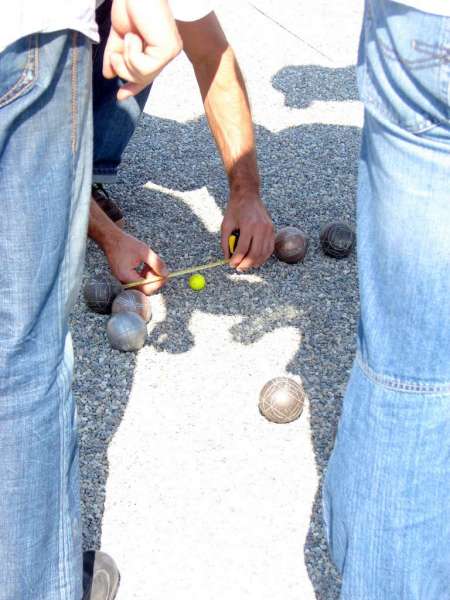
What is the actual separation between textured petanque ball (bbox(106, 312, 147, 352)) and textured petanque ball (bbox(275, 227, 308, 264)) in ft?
2.28

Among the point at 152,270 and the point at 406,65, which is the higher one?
the point at 406,65

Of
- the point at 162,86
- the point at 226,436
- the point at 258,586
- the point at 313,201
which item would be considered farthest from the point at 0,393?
the point at 162,86

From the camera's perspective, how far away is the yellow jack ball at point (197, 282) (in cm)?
324

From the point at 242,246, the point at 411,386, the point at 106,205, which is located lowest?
→ the point at 106,205

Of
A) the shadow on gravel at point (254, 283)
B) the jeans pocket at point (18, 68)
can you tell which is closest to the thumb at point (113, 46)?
the jeans pocket at point (18, 68)

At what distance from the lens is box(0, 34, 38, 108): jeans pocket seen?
4.20ft

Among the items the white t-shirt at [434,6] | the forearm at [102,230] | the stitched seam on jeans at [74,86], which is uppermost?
the white t-shirt at [434,6]

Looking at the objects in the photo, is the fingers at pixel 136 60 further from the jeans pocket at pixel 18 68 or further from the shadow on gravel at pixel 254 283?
the shadow on gravel at pixel 254 283

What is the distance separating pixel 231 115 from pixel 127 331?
32.0 inches

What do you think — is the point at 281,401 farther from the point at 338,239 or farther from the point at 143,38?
the point at 143,38

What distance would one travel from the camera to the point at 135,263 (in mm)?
3172

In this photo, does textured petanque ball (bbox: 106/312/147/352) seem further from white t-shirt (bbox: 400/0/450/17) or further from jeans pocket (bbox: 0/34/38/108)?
white t-shirt (bbox: 400/0/450/17)

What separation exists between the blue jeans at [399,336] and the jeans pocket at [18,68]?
1.65 feet

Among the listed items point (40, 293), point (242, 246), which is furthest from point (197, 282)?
point (40, 293)
